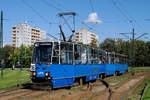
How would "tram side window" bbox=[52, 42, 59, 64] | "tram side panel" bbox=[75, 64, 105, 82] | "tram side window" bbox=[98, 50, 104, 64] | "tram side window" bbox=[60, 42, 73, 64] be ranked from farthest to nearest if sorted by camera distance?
"tram side window" bbox=[98, 50, 104, 64]
"tram side panel" bbox=[75, 64, 105, 82]
"tram side window" bbox=[60, 42, 73, 64]
"tram side window" bbox=[52, 42, 59, 64]

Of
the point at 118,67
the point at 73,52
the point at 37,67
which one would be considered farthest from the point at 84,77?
the point at 118,67

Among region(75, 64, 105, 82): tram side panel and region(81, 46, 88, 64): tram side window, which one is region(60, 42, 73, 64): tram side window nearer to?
region(75, 64, 105, 82): tram side panel

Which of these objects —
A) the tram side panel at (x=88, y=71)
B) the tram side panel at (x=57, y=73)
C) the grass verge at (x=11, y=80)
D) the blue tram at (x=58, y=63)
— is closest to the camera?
the tram side panel at (x=57, y=73)

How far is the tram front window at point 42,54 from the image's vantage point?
1386 centimetres

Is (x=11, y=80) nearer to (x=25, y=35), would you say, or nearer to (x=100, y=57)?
(x=100, y=57)

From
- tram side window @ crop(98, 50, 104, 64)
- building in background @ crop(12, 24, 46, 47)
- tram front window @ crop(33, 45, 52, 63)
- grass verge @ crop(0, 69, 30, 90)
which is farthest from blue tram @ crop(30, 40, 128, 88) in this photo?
building in background @ crop(12, 24, 46, 47)

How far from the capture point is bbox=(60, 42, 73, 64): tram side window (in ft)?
45.9

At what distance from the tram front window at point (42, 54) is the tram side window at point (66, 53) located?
2.52 ft

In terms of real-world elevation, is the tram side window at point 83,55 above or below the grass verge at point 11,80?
above

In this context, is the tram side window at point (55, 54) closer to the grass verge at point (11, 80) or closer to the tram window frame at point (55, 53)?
the tram window frame at point (55, 53)

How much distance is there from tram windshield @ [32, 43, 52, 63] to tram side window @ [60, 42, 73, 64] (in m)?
0.75

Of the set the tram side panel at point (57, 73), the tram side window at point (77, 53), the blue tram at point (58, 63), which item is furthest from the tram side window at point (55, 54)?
the tram side window at point (77, 53)

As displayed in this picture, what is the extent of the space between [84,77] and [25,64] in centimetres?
6972

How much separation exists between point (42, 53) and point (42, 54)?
0.06m
